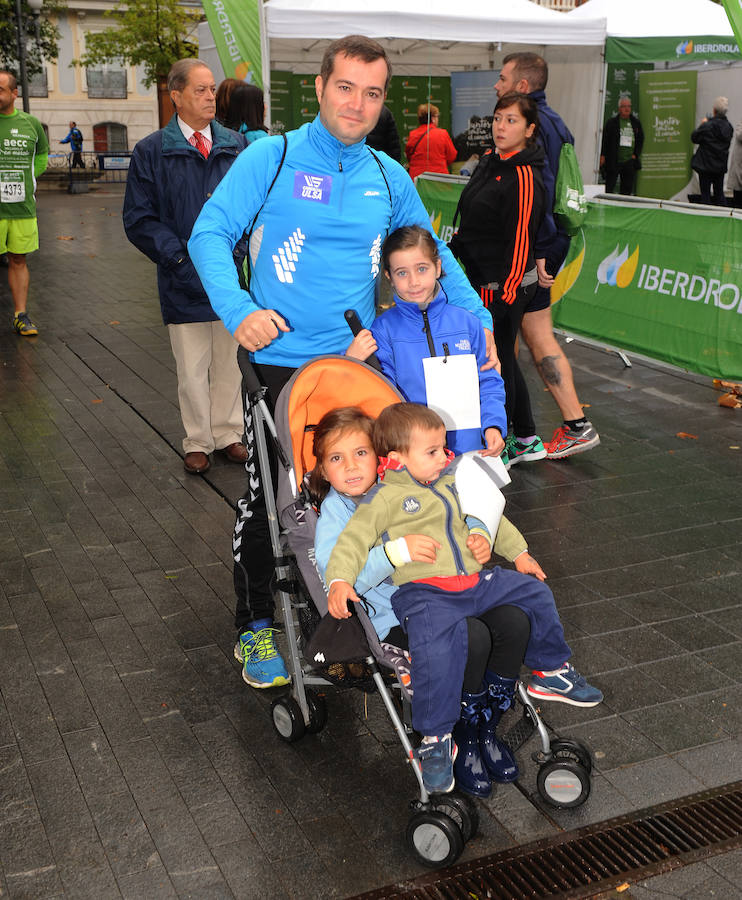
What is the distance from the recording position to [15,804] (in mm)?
3350

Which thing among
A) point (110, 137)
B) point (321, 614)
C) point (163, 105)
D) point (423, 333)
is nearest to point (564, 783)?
point (321, 614)

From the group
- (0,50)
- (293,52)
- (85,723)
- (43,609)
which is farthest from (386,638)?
(0,50)

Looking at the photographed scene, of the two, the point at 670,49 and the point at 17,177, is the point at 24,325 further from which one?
the point at 670,49

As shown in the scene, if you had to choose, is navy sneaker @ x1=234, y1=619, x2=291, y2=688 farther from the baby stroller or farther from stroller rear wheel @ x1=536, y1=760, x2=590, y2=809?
stroller rear wheel @ x1=536, y1=760, x2=590, y2=809

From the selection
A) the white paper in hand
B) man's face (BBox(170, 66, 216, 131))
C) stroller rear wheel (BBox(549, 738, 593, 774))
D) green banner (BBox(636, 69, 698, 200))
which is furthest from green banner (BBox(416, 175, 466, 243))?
green banner (BBox(636, 69, 698, 200))

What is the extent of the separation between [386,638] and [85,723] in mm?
1314

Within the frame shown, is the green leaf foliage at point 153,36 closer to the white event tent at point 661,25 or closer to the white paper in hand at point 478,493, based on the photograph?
the white event tent at point 661,25

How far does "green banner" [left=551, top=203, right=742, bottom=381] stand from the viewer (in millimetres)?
8016

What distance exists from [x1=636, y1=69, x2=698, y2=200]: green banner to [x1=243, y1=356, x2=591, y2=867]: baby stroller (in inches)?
683

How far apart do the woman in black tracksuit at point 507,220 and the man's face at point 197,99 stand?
1.62 m

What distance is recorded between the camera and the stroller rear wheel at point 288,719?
12.0 feet

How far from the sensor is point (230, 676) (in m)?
4.18

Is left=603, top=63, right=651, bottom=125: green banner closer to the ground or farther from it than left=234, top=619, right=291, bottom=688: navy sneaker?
farther from it

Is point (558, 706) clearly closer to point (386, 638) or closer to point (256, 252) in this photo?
point (386, 638)
